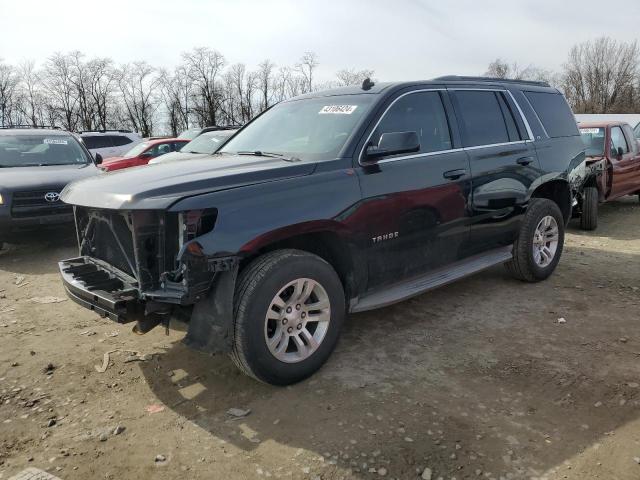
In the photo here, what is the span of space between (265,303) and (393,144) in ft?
4.74

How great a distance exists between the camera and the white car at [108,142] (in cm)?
1869

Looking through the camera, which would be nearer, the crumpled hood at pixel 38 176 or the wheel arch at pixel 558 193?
the wheel arch at pixel 558 193

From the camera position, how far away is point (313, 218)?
132 inches

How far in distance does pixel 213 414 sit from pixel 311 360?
72cm

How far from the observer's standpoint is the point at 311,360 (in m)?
3.48

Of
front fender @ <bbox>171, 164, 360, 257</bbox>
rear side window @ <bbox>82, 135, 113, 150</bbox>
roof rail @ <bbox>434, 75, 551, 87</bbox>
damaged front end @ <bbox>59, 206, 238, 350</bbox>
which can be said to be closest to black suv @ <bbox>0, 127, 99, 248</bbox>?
damaged front end @ <bbox>59, 206, 238, 350</bbox>

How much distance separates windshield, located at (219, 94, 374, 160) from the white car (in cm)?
1575

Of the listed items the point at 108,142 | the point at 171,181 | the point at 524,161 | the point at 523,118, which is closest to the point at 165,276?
the point at 171,181

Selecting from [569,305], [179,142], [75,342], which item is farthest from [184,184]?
[179,142]

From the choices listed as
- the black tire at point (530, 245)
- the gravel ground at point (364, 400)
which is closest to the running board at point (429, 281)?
the black tire at point (530, 245)

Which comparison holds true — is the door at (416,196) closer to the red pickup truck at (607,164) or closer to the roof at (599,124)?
the red pickup truck at (607,164)

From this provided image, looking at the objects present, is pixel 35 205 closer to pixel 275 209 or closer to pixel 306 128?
pixel 306 128

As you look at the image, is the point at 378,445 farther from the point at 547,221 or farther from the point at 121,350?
the point at 547,221

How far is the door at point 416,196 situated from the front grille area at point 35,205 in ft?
16.3
